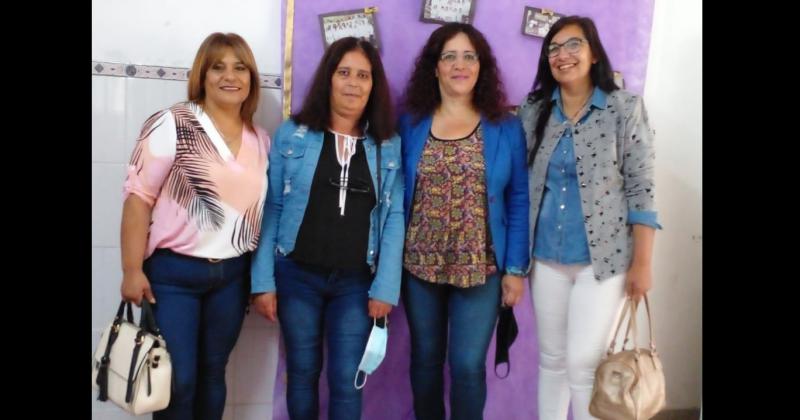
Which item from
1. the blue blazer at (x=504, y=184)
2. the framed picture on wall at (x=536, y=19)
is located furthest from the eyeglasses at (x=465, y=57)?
the framed picture on wall at (x=536, y=19)

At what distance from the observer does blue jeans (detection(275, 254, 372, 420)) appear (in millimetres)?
1643

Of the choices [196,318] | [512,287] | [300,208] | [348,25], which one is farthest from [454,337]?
[348,25]

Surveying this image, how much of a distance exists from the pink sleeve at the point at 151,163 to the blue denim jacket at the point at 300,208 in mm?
312

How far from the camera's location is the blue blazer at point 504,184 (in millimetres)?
1677

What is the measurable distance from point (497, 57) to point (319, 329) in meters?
1.28

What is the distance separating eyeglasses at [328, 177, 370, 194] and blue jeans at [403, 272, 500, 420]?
0.33 metres

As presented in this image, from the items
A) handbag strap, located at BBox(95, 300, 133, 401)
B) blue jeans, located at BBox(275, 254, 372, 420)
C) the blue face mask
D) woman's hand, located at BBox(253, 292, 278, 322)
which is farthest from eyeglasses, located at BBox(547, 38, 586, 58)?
handbag strap, located at BBox(95, 300, 133, 401)

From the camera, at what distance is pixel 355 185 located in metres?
1.65

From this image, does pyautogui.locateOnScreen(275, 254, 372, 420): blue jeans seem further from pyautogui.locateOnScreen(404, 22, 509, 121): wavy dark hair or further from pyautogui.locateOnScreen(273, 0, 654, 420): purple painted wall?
pyautogui.locateOnScreen(404, 22, 509, 121): wavy dark hair
